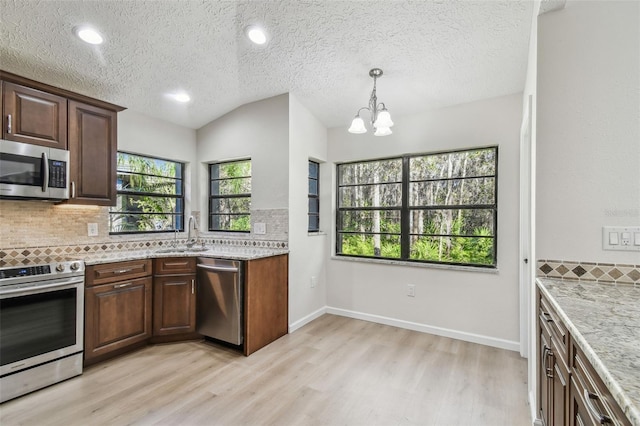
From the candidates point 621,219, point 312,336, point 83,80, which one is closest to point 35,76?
point 83,80

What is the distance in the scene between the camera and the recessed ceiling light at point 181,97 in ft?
10.3

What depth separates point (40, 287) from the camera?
2135 mm

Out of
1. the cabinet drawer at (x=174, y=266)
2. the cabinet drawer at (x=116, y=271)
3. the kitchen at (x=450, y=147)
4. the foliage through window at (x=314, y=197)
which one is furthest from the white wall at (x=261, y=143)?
the cabinet drawer at (x=116, y=271)

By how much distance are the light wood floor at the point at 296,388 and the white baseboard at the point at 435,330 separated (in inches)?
3.2

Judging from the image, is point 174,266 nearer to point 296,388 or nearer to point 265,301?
point 265,301

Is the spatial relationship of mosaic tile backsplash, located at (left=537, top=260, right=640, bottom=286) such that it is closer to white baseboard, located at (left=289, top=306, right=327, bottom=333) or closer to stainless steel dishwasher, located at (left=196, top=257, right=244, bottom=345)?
stainless steel dishwasher, located at (left=196, top=257, right=244, bottom=345)

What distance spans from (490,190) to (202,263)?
2975mm

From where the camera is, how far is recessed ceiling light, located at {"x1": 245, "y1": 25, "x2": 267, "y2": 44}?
→ 2.32m

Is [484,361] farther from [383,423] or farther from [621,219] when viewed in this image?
[621,219]

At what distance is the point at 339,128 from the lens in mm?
3875

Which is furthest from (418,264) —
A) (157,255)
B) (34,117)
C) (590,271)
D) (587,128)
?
(34,117)

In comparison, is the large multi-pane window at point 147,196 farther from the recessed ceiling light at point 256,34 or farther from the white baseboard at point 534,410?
the white baseboard at point 534,410

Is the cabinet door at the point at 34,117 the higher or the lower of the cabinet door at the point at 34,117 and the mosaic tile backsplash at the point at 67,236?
the higher

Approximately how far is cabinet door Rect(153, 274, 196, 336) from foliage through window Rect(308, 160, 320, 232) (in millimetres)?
1571
